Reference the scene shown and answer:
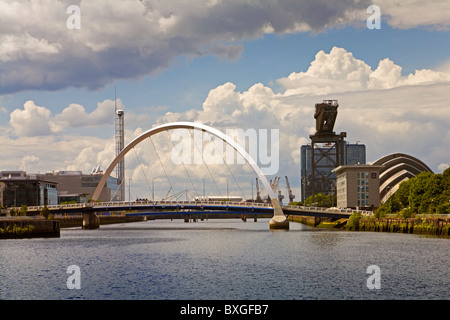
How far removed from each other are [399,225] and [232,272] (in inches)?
2397

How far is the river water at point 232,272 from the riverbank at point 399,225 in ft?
40.7

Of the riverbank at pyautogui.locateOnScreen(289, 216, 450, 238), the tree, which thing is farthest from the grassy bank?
the tree

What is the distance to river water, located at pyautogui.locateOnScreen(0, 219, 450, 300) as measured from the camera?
134 feet

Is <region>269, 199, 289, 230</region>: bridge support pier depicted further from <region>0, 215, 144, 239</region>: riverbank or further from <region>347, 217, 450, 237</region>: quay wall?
<region>0, 215, 144, 239</region>: riverbank

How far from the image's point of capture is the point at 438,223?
9069cm

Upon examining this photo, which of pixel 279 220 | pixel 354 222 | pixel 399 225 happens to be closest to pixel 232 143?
pixel 279 220

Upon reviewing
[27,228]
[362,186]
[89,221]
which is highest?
[362,186]

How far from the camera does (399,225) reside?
105 m

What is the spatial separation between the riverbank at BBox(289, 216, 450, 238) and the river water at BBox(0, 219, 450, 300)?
12.4 meters

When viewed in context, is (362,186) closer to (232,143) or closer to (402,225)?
(232,143)
